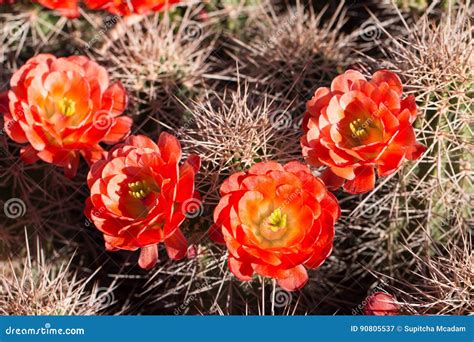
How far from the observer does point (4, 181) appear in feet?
5.95

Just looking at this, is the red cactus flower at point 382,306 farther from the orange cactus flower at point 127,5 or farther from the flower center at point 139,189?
the orange cactus flower at point 127,5

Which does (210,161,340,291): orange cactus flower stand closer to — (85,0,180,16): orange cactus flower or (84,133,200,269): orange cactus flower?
(84,133,200,269): orange cactus flower

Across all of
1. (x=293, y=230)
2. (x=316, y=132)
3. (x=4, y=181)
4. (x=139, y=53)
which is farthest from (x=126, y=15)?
(x=293, y=230)

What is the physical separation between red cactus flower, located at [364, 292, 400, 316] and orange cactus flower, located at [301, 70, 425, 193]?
0.27 metres

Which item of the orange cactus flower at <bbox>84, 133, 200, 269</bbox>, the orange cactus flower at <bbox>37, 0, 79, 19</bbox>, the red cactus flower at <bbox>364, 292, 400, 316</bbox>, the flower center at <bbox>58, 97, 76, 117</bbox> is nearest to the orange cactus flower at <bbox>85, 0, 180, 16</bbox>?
the orange cactus flower at <bbox>37, 0, 79, 19</bbox>

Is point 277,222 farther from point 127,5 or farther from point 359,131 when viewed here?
point 127,5

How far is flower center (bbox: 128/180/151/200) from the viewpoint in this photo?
1.45m

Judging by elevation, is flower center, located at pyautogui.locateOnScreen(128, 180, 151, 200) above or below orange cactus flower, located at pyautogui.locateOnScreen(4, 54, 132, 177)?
below

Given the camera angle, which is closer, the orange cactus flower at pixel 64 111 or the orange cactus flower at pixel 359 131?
the orange cactus flower at pixel 359 131

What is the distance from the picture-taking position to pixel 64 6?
1927 millimetres

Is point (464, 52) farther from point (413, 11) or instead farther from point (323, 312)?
point (323, 312)

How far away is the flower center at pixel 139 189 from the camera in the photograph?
4.77 feet

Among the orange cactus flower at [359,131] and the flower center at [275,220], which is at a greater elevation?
the orange cactus flower at [359,131]

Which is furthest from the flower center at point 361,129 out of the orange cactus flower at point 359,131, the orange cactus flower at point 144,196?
the orange cactus flower at point 144,196
